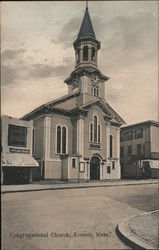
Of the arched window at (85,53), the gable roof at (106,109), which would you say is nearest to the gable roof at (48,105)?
the gable roof at (106,109)

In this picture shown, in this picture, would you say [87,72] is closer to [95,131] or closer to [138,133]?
[95,131]

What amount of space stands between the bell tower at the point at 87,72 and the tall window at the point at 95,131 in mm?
3659

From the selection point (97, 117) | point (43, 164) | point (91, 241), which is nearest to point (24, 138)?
point (43, 164)

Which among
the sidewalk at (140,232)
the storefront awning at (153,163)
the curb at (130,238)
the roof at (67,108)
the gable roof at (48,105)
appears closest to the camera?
the curb at (130,238)

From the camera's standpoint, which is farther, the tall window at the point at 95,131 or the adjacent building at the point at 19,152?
the tall window at the point at 95,131

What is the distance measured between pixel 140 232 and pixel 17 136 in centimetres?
2210

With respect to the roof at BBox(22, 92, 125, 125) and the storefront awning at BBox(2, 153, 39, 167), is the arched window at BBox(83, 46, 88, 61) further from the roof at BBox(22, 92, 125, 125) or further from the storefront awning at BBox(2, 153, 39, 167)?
the storefront awning at BBox(2, 153, 39, 167)

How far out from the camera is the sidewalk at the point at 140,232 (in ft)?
18.4

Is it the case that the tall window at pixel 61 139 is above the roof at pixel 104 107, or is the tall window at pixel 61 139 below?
below

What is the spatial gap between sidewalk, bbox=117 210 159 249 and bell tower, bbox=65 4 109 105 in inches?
1224

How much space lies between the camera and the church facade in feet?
108

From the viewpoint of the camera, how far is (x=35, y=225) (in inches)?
307

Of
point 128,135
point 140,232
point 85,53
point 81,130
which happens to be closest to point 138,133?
point 128,135

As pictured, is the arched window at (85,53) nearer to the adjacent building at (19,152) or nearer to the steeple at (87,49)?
the steeple at (87,49)
